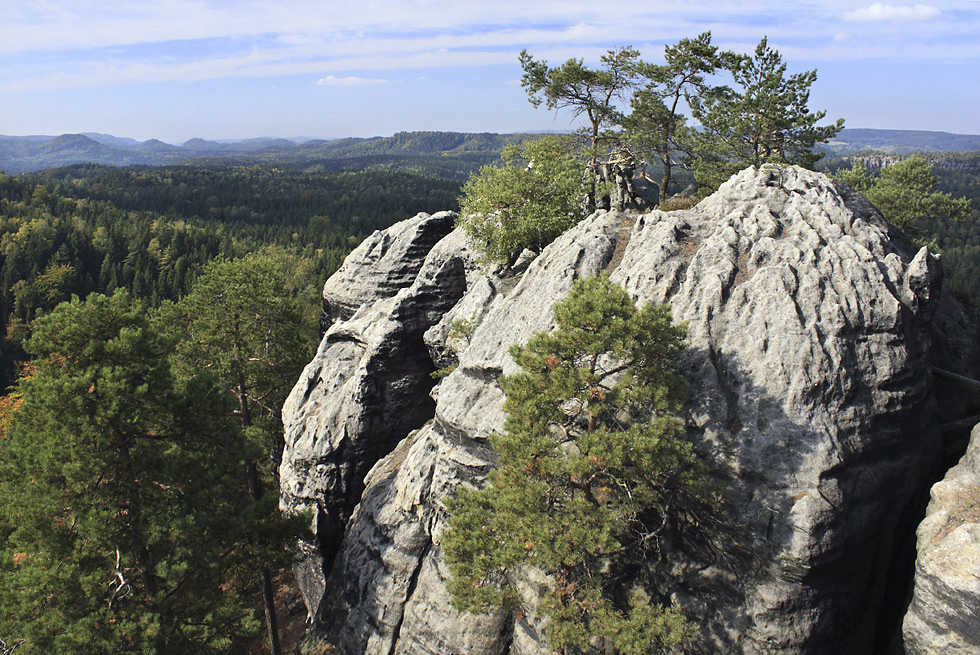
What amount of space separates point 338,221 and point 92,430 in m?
167

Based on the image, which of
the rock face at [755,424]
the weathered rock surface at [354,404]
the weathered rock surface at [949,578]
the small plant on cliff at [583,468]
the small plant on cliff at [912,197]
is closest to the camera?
the weathered rock surface at [949,578]

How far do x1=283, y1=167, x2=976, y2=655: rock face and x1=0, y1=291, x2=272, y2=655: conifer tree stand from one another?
6385 mm

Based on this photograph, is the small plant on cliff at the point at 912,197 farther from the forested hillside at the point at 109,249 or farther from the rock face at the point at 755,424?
the forested hillside at the point at 109,249

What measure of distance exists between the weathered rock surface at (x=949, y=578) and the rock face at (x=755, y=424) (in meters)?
1.35

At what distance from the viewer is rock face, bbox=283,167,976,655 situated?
14.5 m

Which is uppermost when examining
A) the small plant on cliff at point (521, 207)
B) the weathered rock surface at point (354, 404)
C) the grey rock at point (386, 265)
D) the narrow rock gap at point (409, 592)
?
the small plant on cliff at point (521, 207)

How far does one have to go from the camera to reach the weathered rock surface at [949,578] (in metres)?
12.3

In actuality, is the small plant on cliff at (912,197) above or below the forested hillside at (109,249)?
above

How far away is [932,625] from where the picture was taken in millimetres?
12992

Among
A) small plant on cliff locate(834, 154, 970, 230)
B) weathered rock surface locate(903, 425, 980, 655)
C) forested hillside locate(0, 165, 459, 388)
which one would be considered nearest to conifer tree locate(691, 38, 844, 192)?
small plant on cliff locate(834, 154, 970, 230)

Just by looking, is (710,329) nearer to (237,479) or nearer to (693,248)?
(693,248)

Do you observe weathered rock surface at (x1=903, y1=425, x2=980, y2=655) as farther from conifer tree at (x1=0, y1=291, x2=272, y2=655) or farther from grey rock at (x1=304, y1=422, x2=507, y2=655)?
conifer tree at (x1=0, y1=291, x2=272, y2=655)

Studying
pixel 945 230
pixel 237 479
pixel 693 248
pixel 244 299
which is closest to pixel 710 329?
pixel 693 248

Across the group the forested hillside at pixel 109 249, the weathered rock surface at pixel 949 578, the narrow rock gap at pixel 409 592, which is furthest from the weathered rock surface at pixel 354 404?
the forested hillside at pixel 109 249
